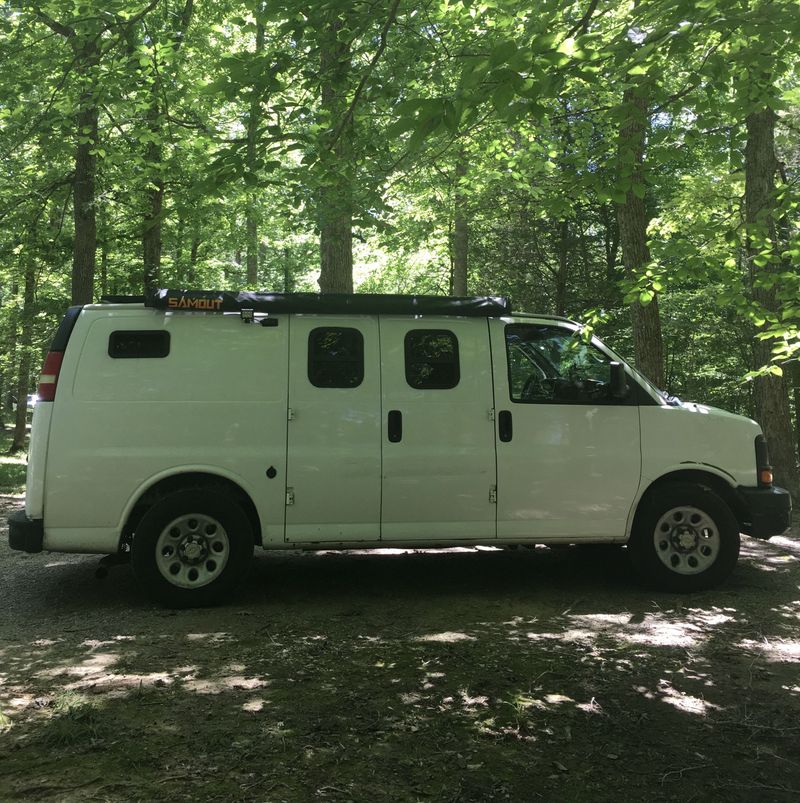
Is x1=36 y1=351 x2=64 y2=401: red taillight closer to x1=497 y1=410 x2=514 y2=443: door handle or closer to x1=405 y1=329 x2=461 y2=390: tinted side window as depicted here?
x1=405 y1=329 x2=461 y2=390: tinted side window

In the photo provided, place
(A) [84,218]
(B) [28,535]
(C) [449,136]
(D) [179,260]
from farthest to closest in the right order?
(D) [179,260], (A) [84,218], (C) [449,136], (B) [28,535]

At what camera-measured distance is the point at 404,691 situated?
12.5ft

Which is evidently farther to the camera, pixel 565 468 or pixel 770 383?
pixel 770 383

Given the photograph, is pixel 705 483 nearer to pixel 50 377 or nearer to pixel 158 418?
pixel 158 418

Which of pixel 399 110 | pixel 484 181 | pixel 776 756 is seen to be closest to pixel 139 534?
pixel 399 110

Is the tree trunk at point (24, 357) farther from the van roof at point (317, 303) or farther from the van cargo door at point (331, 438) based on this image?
the van cargo door at point (331, 438)

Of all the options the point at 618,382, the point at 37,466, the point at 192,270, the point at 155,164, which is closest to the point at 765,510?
the point at 618,382

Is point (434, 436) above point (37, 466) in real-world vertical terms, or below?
above

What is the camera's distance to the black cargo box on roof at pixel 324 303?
5562mm

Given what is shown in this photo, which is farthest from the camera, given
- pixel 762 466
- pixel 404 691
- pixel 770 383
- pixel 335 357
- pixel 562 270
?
pixel 562 270

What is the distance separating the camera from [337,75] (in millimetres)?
5316

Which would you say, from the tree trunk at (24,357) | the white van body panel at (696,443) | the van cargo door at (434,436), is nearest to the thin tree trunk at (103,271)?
the tree trunk at (24,357)

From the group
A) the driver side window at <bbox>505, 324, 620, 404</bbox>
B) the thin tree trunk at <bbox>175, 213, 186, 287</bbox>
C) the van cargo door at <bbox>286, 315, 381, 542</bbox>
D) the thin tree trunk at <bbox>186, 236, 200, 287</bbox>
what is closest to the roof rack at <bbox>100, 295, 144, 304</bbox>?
the van cargo door at <bbox>286, 315, 381, 542</bbox>

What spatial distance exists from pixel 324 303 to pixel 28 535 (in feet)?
9.10
